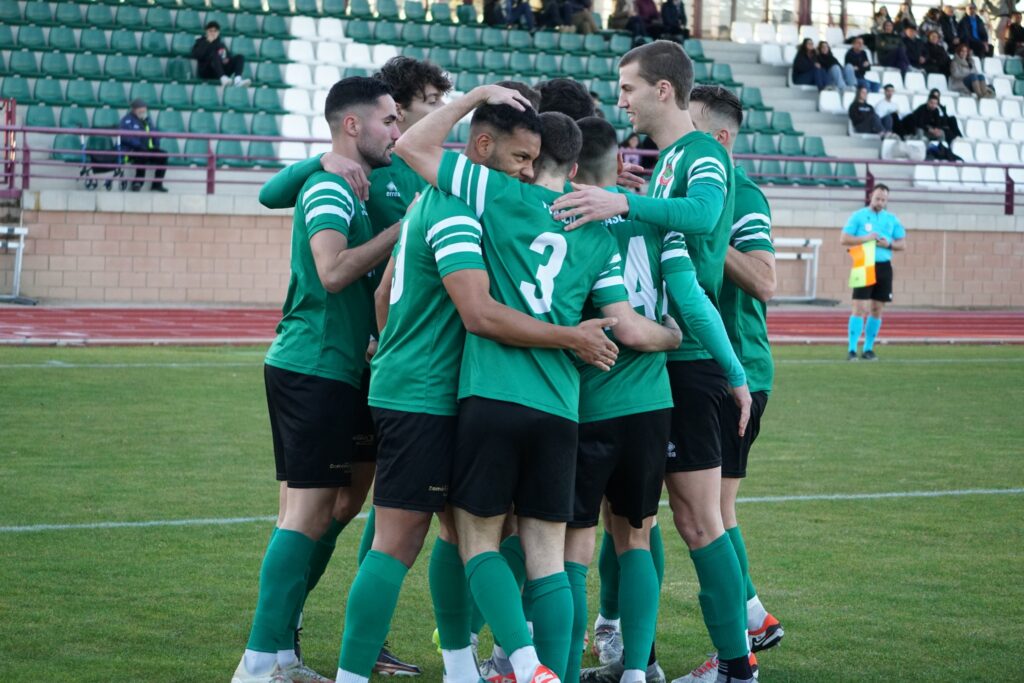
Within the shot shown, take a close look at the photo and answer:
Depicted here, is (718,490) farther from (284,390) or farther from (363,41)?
(363,41)

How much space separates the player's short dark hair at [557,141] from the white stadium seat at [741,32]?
27500 mm

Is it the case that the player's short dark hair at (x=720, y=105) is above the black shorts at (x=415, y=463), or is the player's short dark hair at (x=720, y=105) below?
above

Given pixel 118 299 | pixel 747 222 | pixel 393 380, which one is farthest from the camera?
pixel 118 299

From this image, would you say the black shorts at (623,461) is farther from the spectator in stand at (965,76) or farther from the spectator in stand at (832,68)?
the spectator in stand at (965,76)

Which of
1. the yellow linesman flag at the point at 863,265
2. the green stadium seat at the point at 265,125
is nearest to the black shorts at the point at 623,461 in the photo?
the yellow linesman flag at the point at 863,265

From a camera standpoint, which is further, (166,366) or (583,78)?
(583,78)

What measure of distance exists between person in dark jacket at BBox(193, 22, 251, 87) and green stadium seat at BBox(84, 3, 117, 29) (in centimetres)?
176

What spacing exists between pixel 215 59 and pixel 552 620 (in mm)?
20192

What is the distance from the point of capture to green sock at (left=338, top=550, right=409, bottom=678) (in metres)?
3.90

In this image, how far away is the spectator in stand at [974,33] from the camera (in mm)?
31125

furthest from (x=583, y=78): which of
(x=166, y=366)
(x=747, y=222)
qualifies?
(x=747, y=222)

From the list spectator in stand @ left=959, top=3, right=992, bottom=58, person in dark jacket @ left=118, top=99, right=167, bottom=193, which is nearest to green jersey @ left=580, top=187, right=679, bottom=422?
person in dark jacket @ left=118, top=99, right=167, bottom=193

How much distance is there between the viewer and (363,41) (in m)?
25.2

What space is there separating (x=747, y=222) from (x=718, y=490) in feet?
3.36
